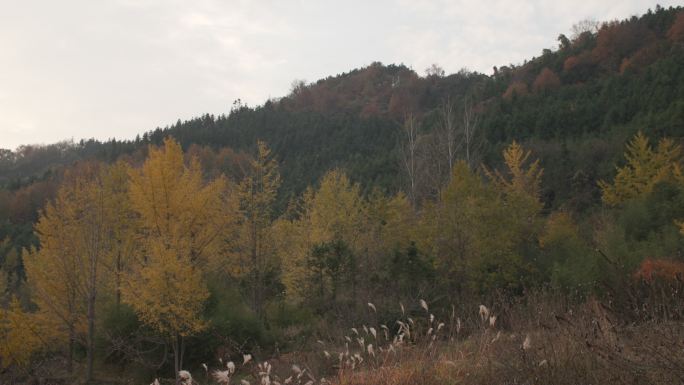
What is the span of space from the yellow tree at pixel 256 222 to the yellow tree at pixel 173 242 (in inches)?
64.3

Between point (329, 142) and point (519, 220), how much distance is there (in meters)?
72.1

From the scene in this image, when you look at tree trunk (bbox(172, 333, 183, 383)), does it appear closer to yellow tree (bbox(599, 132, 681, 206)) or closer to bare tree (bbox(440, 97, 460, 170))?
bare tree (bbox(440, 97, 460, 170))

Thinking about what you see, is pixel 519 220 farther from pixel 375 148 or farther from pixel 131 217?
pixel 375 148

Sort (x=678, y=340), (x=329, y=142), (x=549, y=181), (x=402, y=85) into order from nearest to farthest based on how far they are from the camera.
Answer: (x=678, y=340), (x=549, y=181), (x=329, y=142), (x=402, y=85)

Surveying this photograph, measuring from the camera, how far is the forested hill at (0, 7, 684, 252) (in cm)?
4175

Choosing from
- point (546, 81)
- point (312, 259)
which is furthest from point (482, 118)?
point (312, 259)

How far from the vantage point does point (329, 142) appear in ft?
305

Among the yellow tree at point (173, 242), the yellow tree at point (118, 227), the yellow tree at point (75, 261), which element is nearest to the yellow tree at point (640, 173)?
the yellow tree at point (173, 242)

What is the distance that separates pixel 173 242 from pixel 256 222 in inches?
194

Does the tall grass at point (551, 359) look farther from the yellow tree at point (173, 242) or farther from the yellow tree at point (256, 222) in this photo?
the yellow tree at point (256, 222)

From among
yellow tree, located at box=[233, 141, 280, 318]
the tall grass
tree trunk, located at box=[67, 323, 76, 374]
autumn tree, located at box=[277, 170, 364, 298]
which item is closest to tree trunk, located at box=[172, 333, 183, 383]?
yellow tree, located at box=[233, 141, 280, 318]

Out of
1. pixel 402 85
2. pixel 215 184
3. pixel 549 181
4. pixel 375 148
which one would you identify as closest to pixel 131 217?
pixel 215 184

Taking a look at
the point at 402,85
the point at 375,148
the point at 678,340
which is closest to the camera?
the point at 678,340

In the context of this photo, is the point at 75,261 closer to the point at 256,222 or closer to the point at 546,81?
the point at 256,222
